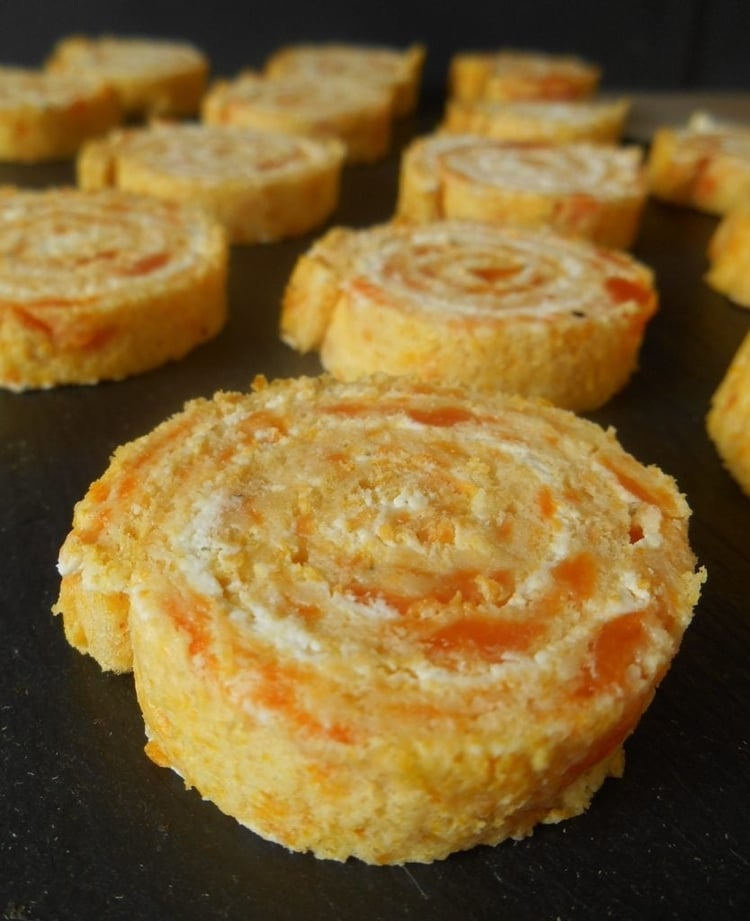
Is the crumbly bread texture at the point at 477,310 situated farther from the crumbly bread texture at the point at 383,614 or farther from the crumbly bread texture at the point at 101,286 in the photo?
the crumbly bread texture at the point at 383,614

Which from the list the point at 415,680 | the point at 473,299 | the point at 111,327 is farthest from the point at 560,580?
the point at 111,327

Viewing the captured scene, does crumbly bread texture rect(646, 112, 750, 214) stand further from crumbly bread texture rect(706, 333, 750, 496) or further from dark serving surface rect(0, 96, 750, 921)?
dark serving surface rect(0, 96, 750, 921)

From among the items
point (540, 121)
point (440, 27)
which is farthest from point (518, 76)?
point (440, 27)

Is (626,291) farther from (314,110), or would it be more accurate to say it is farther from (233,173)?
(314,110)

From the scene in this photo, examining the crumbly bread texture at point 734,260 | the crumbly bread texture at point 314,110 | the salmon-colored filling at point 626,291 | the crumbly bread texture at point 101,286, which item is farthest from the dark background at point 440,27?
the salmon-colored filling at point 626,291

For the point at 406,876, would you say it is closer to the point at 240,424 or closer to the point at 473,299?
the point at 240,424
